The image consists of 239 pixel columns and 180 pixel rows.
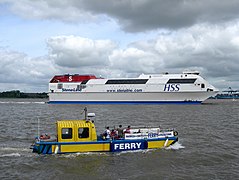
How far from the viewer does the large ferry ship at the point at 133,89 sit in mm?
→ 79125

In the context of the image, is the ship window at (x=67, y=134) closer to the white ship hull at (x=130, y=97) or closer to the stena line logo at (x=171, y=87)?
the stena line logo at (x=171, y=87)

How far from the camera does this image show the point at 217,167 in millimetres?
15547

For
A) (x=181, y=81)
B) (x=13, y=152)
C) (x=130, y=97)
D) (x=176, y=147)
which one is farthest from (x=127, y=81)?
(x=13, y=152)

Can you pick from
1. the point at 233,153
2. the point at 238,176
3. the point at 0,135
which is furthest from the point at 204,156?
the point at 0,135

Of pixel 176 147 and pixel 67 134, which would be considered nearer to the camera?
pixel 67 134

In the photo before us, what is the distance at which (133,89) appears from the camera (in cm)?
8312

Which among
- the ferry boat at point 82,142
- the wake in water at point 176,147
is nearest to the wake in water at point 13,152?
the ferry boat at point 82,142

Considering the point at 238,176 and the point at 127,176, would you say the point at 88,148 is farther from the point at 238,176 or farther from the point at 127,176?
the point at 238,176

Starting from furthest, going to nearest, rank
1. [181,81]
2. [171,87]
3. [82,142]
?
[181,81] < [171,87] < [82,142]

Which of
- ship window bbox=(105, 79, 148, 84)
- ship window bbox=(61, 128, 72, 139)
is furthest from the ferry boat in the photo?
ship window bbox=(105, 79, 148, 84)

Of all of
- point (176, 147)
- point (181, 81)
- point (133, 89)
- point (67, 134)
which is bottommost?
point (176, 147)

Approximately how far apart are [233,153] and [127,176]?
8.11 metres

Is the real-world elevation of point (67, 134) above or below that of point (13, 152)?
above

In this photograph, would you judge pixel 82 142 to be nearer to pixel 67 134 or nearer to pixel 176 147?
pixel 67 134
